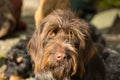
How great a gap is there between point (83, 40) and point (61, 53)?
464 millimetres

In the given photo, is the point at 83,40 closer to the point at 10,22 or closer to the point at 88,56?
the point at 88,56

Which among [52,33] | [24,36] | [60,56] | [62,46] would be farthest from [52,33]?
[24,36]

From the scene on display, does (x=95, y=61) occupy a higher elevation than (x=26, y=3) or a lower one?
higher

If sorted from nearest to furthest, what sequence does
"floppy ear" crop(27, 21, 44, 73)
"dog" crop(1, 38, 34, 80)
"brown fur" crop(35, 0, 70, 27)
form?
"floppy ear" crop(27, 21, 44, 73)
"brown fur" crop(35, 0, 70, 27)
"dog" crop(1, 38, 34, 80)

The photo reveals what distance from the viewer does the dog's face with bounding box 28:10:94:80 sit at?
5523 mm

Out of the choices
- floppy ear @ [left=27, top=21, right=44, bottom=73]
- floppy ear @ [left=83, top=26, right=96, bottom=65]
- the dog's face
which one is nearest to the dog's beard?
the dog's face

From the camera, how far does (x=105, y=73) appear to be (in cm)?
638

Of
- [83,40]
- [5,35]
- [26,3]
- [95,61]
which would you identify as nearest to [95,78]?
[95,61]

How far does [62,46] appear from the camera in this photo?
555 cm

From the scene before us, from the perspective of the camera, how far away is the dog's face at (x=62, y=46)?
18.1 feet

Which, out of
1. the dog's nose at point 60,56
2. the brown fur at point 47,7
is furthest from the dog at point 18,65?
the dog's nose at point 60,56

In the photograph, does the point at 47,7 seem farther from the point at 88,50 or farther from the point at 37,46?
the point at 88,50

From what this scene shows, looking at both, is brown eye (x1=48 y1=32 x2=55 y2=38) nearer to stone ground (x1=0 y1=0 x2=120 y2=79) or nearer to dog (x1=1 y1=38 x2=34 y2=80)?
dog (x1=1 y1=38 x2=34 y2=80)

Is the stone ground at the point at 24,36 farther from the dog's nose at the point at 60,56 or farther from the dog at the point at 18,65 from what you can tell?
the dog's nose at the point at 60,56
